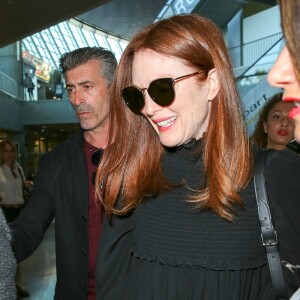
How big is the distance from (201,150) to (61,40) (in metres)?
27.5

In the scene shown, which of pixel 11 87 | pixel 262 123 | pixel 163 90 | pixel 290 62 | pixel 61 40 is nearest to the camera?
pixel 290 62

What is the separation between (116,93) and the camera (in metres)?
1.88

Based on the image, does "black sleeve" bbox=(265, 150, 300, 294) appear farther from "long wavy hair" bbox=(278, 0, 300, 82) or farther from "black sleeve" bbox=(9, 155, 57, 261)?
"black sleeve" bbox=(9, 155, 57, 261)

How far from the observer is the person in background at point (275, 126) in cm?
359

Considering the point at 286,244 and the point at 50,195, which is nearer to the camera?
the point at 286,244

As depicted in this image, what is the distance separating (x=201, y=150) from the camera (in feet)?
5.54

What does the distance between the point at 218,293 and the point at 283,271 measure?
0.76 feet

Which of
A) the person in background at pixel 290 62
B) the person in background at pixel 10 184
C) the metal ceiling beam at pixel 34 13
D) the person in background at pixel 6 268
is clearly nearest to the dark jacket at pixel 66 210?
the person in background at pixel 6 268

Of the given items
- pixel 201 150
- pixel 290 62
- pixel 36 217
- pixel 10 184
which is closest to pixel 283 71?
pixel 290 62

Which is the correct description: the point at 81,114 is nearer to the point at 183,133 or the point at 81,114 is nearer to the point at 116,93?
the point at 116,93

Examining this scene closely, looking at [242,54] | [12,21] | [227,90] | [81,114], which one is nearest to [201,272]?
[227,90]

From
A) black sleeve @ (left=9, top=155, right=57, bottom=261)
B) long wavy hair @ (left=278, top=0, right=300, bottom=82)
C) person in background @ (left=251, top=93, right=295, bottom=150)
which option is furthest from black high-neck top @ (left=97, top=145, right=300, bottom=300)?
person in background @ (left=251, top=93, right=295, bottom=150)

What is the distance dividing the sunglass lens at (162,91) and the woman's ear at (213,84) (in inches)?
7.2

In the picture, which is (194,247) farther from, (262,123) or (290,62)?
(262,123)
